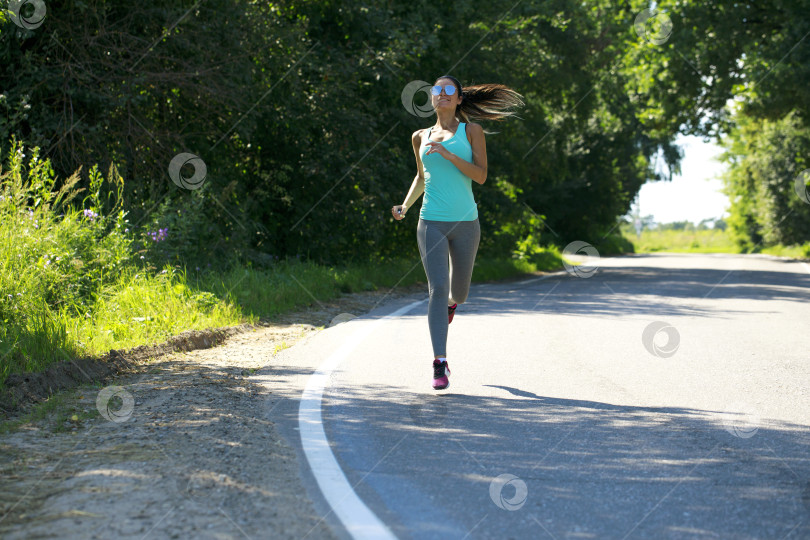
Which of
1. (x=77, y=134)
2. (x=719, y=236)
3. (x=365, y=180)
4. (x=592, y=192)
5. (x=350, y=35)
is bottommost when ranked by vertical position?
(x=719, y=236)

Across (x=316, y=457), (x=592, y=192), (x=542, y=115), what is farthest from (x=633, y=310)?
(x=592, y=192)

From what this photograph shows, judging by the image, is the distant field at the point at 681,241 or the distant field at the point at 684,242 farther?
the distant field at the point at 681,241

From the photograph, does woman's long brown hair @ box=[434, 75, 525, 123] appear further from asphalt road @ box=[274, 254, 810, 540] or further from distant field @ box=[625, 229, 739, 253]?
distant field @ box=[625, 229, 739, 253]

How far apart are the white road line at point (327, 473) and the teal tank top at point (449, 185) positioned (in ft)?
5.01

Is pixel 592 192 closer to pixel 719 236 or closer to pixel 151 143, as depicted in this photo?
pixel 151 143

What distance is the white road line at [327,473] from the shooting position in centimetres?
354

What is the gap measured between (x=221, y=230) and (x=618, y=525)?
437 inches

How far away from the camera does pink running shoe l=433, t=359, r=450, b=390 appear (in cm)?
618

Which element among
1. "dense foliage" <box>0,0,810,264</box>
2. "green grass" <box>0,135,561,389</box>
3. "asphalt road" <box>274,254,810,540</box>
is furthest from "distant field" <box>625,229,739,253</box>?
"asphalt road" <box>274,254,810,540</box>

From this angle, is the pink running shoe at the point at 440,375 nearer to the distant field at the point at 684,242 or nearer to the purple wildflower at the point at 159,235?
the purple wildflower at the point at 159,235

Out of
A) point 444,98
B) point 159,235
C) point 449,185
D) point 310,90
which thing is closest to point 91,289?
point 159,235

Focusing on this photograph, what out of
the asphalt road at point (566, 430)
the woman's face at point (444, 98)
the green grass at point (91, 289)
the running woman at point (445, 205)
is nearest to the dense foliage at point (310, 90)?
the green grass at point (91, 289)

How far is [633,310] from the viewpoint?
12.1m

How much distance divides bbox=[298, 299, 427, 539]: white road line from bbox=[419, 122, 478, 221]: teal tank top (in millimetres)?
1526
